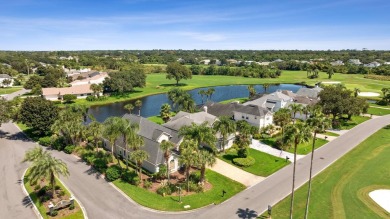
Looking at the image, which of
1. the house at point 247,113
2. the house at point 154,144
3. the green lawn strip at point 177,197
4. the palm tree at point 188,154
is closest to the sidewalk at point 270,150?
the house at point 247,113

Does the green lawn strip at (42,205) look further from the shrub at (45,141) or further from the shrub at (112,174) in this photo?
the shrub at (45,141)

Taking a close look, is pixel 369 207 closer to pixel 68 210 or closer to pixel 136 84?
pixel 68 210

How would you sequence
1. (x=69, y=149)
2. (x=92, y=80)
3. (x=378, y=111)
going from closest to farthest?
(x=69, y=149), (x=378, y=111), (x=92, y=80)

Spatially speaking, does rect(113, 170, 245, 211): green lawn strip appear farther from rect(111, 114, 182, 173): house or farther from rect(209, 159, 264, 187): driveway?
rect(111, 114, 182, 173): house

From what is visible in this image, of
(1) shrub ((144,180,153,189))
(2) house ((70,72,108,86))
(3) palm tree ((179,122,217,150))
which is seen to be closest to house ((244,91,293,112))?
(3) palm tree ((179,122,217,150))

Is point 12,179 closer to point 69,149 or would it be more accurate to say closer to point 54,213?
point 69,149

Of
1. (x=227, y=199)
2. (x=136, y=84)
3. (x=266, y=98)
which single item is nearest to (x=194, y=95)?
(x=136, y=84)

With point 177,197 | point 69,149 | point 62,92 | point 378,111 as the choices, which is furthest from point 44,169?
point 378,111
